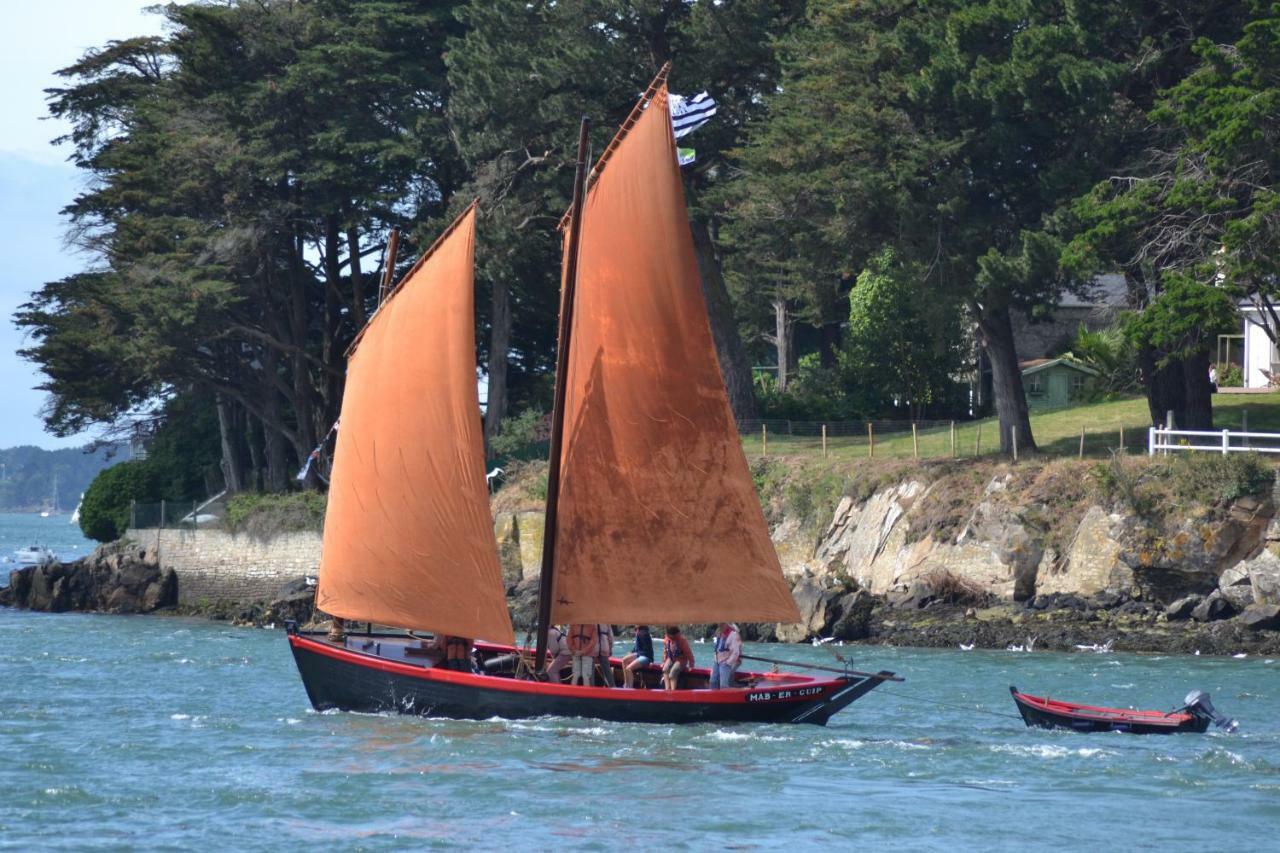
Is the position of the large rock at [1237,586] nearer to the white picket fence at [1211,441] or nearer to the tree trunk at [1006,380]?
the white picket fence at [1211,441]

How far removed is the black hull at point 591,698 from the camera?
99.3 feet

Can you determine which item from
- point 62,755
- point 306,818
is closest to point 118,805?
point 306,818

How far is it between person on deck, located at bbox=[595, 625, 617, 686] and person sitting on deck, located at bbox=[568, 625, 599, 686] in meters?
0.09

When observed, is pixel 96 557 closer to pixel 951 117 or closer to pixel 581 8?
pixel 581 8

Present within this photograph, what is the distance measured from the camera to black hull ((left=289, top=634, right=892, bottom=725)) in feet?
99.3

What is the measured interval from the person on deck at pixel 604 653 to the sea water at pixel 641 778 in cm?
146

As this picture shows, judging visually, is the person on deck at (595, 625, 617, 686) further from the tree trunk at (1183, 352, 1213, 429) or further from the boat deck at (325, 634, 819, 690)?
the tree trunk at (1183, 352, 1213, 429)

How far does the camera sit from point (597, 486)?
103 feet

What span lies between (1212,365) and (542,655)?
45.1 meters

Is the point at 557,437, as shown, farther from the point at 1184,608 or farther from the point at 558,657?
the point at 1184,608

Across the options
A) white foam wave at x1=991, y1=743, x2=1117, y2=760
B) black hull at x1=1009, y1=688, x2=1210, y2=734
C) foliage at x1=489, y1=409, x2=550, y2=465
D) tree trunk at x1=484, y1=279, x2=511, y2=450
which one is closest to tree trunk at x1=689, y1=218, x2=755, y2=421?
foliage at x1=489, y1=409, x2=550, y2=465

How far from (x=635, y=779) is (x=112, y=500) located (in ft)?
172

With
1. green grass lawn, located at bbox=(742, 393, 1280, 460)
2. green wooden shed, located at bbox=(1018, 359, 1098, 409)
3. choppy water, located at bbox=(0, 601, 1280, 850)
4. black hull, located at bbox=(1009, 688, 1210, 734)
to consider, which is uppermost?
green wooden shed, located at bbox=(1018, 359, 1098, 409)

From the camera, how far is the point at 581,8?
58.3m
